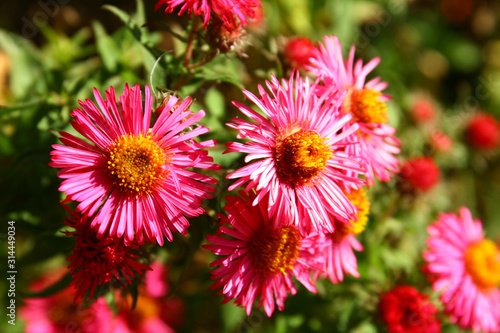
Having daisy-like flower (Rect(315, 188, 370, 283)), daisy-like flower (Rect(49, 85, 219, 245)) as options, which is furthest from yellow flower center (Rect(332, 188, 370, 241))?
daisy-like flower (Rect(49, 85, 219, 245))

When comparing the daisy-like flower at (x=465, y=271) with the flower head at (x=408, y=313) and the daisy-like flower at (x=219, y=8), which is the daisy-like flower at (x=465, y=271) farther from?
the daisy-like flower at (x=219, y=8)

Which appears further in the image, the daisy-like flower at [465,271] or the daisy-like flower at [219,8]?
the daisy-like flower at [465,271]

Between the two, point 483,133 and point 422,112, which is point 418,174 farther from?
point 483,133

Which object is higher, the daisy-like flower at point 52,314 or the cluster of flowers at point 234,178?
the cluster of flowers at point 234,178

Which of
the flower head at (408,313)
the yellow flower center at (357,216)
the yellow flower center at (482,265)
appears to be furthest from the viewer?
the yellow flower center at (482,265)

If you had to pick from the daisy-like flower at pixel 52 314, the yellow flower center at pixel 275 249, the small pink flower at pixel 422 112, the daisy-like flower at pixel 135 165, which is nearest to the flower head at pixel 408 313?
the yellow flower center at pixel 275 249

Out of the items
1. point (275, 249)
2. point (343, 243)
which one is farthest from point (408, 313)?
point (275, 249)
